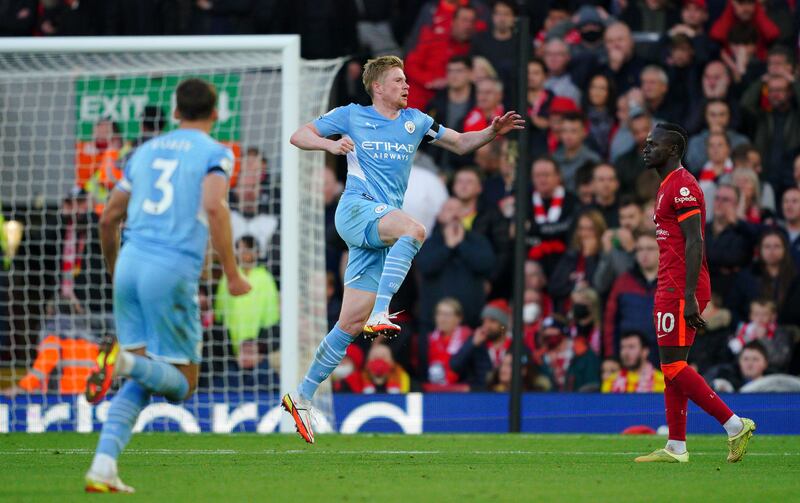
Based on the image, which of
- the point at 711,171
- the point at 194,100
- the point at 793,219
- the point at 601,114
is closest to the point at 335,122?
the point at 194,100

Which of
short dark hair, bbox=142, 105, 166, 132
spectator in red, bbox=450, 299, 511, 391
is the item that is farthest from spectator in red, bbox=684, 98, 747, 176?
short dark hair, bbox=142, 105, 166, 132

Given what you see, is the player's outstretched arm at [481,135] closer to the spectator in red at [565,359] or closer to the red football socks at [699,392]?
the red football socks at [699,392]

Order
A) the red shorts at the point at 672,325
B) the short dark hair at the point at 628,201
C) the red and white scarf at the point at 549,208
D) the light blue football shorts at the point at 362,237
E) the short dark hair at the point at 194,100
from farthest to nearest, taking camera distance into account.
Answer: the red and white scarf at the point at 549,208, the short dark hair at the point at 628,201, the light blue football shorts at the point at 362,237, the red shorts at the point at 672,325, the short dark hair at the point at 194,100

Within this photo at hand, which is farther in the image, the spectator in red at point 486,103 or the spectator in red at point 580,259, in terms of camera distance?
the spectator in red at point 486,103

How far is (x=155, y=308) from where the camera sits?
6766 millimetres

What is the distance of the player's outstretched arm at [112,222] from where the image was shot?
23.1ft

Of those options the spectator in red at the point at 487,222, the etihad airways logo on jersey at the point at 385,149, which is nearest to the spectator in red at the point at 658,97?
the spectator in red at the point at 487,222

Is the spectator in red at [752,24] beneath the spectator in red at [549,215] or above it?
above

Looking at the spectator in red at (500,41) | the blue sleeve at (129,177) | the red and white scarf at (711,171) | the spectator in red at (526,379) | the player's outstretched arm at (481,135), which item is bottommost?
the spectator in red at (526,379)

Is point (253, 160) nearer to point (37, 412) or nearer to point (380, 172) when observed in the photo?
point (37, 412)

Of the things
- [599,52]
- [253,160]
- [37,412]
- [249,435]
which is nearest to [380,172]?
[249,435]

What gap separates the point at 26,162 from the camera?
1441 centimetres

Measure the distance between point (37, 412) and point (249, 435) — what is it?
2.52 metres

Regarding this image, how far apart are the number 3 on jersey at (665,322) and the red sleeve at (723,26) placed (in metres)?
6.72
